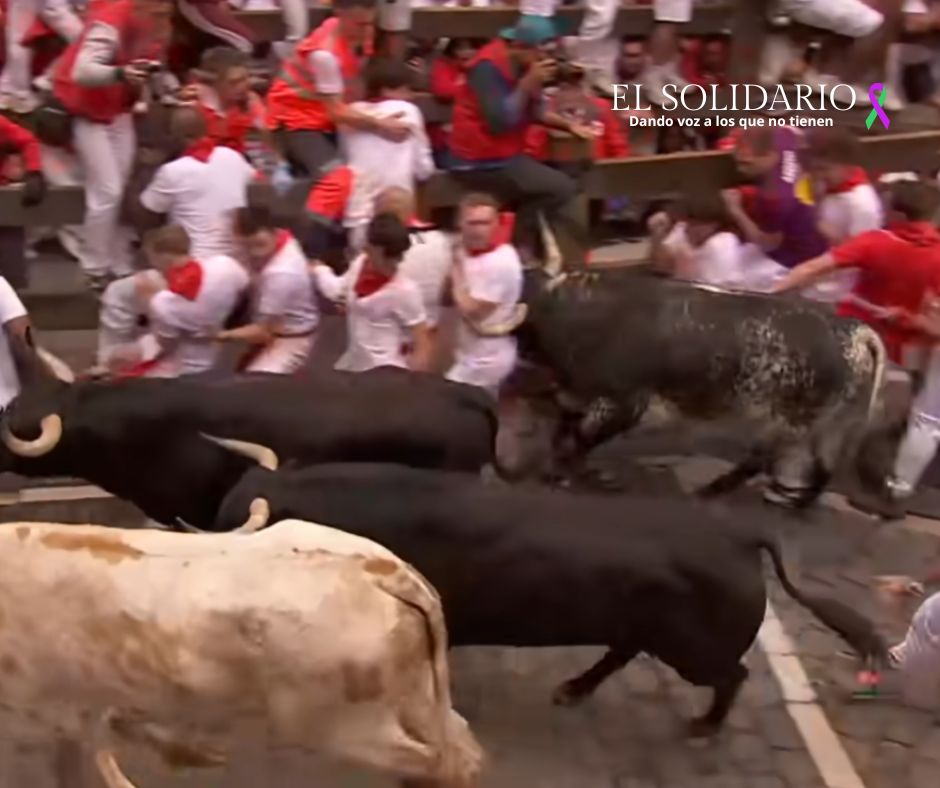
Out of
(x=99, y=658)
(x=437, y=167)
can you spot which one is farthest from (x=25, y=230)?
(x=99, y=658)

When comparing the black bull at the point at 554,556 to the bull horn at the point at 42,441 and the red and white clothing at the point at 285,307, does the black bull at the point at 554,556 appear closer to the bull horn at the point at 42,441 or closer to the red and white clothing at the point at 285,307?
the bull horn at the point at 42,441

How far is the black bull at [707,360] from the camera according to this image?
6746mm

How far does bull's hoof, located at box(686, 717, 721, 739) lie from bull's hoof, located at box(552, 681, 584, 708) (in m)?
0.41

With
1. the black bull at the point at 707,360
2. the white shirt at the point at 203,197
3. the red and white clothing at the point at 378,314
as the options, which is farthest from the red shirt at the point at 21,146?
the black bull at the point at 707,360

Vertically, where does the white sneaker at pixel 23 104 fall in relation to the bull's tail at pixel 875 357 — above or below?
above

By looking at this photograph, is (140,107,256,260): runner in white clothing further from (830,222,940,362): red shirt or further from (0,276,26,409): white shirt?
(830,222,940,362): red shirt

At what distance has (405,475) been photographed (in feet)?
16.9

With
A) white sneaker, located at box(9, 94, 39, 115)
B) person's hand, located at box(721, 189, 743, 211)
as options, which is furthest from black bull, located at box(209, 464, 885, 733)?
white sneaker, located at box(9, 94, 39, 115)

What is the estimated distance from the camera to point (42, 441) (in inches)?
225

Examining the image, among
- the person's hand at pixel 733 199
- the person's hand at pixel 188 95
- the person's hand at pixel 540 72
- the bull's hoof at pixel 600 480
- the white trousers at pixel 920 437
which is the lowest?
the bull's hoof at pixel 600 480

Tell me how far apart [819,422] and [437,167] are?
280cm

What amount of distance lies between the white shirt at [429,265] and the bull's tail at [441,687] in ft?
9.42

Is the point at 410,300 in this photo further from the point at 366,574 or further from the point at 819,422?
the point at 366,574

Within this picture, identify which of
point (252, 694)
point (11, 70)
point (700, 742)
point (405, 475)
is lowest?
point (700, 742)
